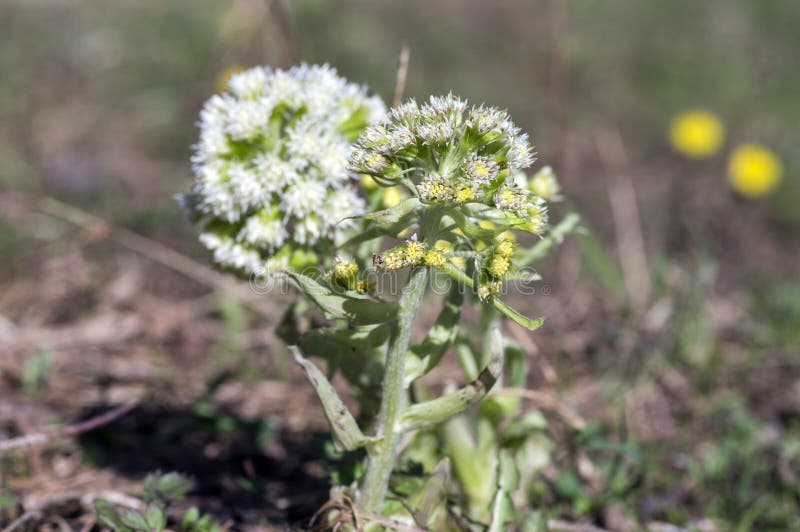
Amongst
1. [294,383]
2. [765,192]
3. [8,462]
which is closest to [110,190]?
[294,383]

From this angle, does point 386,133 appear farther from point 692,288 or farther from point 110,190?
point 110,190

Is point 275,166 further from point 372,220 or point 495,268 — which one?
point 495,268

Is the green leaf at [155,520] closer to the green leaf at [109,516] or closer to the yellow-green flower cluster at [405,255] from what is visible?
the green leaf at [109,516]

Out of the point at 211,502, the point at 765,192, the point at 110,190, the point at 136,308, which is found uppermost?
the point at 765,192

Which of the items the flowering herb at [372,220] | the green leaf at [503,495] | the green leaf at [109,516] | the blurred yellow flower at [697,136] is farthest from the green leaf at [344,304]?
the blurred yellow flower at [697,136]

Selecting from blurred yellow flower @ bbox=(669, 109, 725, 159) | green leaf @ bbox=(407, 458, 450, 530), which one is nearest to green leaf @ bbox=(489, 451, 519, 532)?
green leaf @ bbox=(407, 458, 450, 530)

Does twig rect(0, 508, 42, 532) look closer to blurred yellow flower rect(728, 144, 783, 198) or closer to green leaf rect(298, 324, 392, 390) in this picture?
green leaf rect(298, 324, 392, 390)

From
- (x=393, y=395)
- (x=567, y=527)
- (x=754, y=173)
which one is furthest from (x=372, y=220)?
(x=754, y=173)
